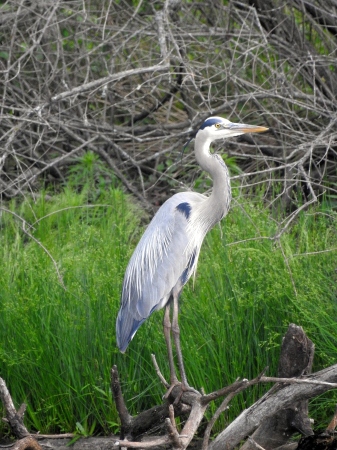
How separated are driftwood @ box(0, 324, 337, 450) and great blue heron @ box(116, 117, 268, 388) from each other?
1.28 feet

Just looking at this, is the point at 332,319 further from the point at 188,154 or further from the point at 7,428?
the point at 188,154

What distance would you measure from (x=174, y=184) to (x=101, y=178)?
56 cm

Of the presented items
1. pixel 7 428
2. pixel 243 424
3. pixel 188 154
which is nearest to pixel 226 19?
pixel 188 154

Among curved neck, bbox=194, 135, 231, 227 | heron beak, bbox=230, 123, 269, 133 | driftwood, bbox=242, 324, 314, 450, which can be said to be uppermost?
heron beak, bbox=230, 123, 269, 133

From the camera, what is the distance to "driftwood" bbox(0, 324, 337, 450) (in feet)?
10.4

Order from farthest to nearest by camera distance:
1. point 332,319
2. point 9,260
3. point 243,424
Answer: point 9,260
point 332,319
point 243,424

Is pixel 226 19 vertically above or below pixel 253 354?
above

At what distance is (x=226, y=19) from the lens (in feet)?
21.6

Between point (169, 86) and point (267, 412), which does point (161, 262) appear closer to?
point (267, 412)

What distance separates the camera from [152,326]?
4301 millimetres

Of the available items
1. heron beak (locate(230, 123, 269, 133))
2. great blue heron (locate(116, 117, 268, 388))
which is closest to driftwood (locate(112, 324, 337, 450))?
great blue heron (locate(116, 117, 268, 388))

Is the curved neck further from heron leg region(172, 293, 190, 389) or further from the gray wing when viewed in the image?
heron leg region(172, 293, 190, 389)

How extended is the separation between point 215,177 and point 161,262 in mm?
456

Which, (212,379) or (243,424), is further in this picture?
(212,379)
